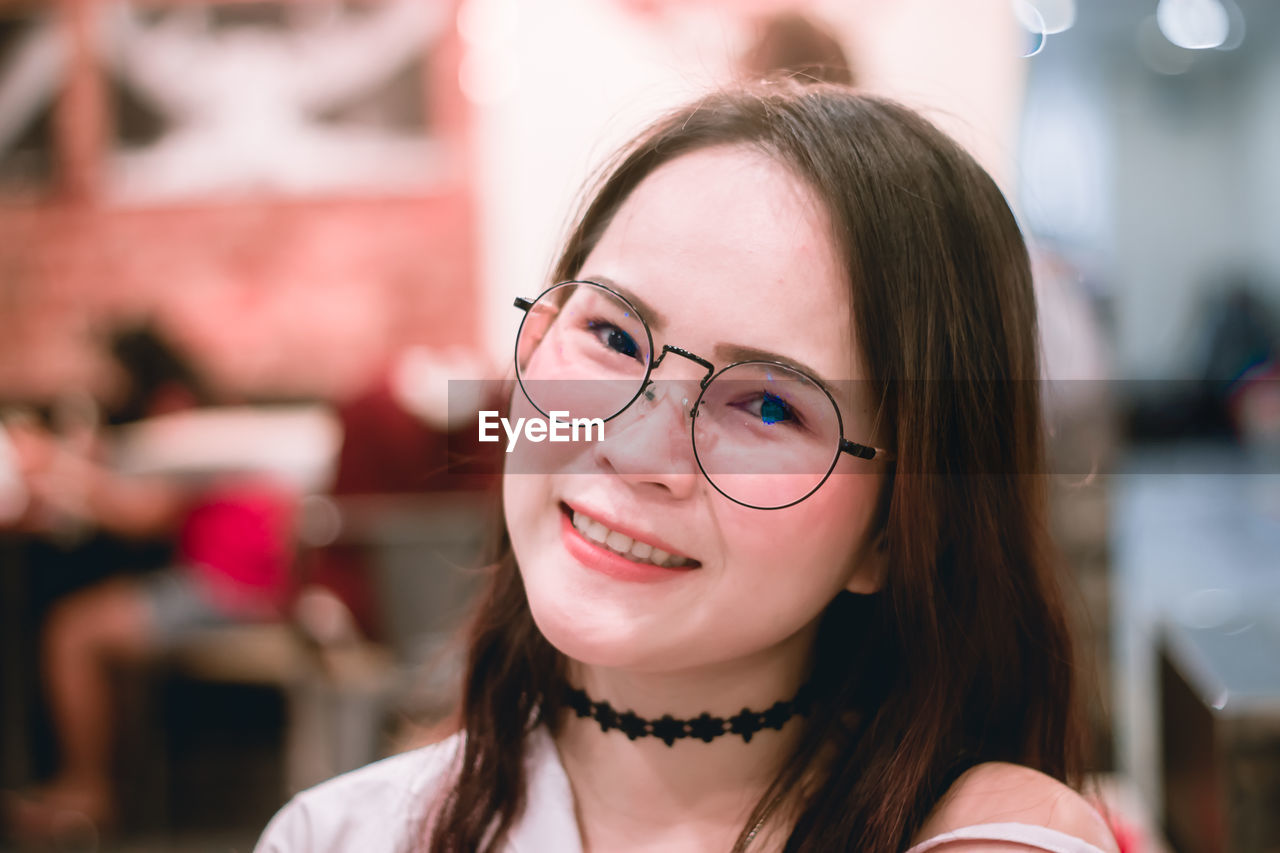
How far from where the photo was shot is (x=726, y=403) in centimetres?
76

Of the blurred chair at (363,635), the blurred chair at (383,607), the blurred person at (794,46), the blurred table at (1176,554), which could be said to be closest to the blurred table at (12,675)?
the blurred chair at (363,635)

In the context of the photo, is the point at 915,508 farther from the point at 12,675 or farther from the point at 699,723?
the point at 12,675

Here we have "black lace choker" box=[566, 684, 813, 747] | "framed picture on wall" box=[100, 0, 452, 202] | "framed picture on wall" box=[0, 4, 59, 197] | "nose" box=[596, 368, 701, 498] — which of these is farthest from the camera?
"framed picture on wall" box=[0, 4, 59, 197]

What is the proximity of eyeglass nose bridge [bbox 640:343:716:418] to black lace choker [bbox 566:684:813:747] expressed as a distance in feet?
0.90

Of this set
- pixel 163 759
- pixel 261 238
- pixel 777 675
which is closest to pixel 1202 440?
pixel 261 238

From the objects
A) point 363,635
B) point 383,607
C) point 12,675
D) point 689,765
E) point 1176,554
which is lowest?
point 1176,554

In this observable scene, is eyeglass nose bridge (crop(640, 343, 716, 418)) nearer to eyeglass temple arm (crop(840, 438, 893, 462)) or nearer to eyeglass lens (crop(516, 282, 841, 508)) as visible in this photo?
eyeglass lens (crop(516, 282, 841, 508))

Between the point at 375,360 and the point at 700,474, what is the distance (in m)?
4.34

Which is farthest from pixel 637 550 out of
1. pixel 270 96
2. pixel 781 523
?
pixel 270 96

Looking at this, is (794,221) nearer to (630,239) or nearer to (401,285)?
(630,239)

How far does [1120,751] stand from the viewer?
8.39ft

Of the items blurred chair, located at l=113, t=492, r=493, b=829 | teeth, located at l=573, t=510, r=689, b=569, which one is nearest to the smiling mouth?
teeth, located at l=573, t=510, r=689, b=569

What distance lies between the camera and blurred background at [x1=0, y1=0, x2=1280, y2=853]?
1530 mm

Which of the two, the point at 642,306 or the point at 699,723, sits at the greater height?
the point at 642,306
